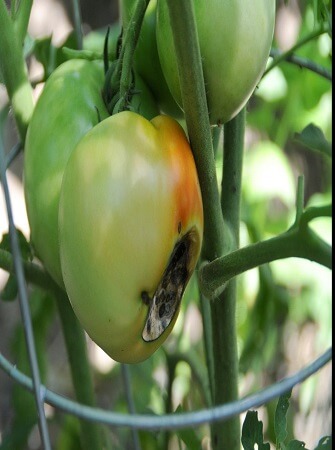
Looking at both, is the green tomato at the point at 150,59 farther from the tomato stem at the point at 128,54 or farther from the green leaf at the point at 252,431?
the green leaf at the point at 252,431

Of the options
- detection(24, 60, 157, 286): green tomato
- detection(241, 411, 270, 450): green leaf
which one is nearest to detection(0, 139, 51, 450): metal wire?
detection(24, 60, 157, 286): green tomato

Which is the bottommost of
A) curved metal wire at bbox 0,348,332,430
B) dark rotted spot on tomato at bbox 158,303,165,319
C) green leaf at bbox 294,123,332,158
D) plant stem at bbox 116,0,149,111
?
curved metal wire at bbox 0,348,332,430

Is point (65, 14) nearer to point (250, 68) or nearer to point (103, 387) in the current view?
point (103, 387)

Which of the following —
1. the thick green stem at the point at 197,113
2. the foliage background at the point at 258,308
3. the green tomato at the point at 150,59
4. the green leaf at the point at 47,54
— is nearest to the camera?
the thick green stem at the point at 197,113

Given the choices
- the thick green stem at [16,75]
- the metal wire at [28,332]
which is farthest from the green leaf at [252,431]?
the thick green stem at [16,75]

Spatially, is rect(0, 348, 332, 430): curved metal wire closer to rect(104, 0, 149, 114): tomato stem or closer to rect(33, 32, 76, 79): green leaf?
rect(104, 0, 149, 114): tomato stem

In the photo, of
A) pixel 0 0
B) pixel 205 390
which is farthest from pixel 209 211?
pixel 205 390
